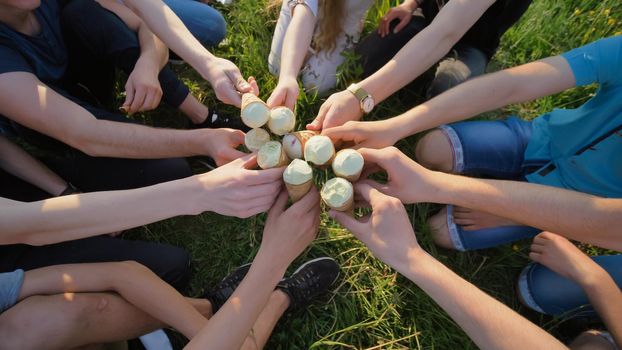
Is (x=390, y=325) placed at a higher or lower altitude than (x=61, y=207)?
lower

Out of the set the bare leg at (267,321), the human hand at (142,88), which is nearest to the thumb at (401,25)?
the human hand at (142,88)

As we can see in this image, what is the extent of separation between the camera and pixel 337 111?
4.65 ft

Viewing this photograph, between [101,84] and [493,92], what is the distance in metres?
1.81

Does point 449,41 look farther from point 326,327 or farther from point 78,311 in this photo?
point 78,311

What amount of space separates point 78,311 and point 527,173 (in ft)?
5.97

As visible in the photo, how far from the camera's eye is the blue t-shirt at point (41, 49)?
4.34 ft

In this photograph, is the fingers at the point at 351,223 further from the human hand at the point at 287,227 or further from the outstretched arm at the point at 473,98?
the outstretched arm at the point at 473,98

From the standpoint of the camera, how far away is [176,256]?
1.63 meters

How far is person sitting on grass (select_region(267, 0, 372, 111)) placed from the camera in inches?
63.2

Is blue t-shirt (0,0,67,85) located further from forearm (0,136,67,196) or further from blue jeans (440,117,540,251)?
blue jeans (440,117,540,251)

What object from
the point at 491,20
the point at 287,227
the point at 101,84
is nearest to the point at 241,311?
the point at 287,227

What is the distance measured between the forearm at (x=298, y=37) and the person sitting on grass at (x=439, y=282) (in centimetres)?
73

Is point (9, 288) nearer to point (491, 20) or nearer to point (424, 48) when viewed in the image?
point (424, 48)

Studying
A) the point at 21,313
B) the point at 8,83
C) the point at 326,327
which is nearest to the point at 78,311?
the point at 21,313
